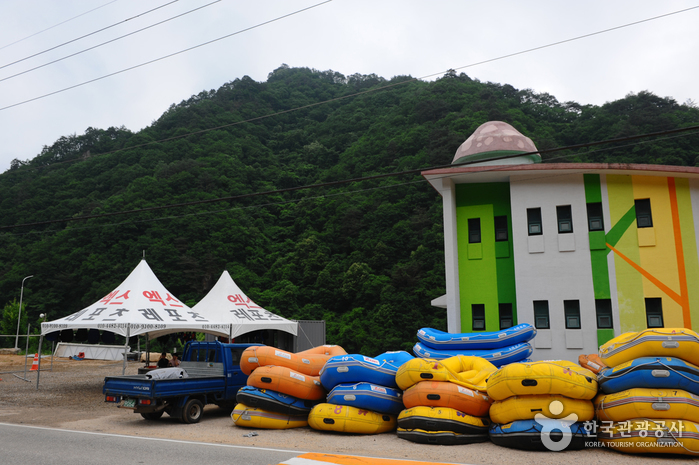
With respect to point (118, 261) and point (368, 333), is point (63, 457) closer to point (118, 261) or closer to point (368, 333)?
point (368, 333)

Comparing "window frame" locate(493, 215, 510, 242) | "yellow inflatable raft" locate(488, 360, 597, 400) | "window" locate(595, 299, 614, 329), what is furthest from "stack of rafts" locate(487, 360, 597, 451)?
"window frame" locate(493, 215, 510, 242)

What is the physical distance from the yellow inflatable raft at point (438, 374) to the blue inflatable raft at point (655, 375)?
8.09ft

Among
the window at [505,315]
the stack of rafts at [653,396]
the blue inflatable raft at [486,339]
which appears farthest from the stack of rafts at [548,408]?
the window at [505,315]

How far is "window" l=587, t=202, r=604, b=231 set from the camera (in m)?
18.0

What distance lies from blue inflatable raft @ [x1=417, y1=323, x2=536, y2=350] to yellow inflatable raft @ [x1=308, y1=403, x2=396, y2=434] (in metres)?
3.42

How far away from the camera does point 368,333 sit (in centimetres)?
4403

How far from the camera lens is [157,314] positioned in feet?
61.9

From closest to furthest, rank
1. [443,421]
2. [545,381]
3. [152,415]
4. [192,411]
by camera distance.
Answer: [545,381] → [443,421] → [192,411] → [152,415]

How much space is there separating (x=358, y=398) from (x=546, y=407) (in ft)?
12.0

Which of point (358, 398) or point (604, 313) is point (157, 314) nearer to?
point (358, 398)

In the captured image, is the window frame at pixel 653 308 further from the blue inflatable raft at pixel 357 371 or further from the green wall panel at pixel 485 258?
the blue inflatable raft at pixel 357 371

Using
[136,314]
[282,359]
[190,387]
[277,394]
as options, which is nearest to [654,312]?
[282,359]

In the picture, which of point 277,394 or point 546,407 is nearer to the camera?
point 546,407

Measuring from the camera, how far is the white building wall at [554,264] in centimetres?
1725
